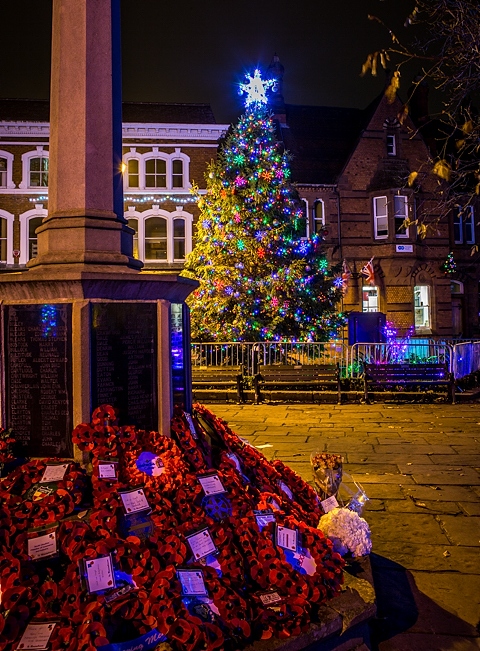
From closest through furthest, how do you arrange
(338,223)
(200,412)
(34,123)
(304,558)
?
(304,558), (200,412), (34,123), (338,223)

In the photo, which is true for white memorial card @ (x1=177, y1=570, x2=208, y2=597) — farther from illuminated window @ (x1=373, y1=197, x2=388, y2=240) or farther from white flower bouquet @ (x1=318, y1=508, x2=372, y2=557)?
illuminated window @ (x1=373, y1=197, x2=388, y2=240)

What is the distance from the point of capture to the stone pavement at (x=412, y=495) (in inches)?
146

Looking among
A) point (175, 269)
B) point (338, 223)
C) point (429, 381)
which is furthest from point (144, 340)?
point (338, 223)

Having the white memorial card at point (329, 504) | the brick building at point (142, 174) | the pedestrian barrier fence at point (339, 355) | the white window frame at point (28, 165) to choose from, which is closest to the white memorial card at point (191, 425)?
the white memorial card at point (329, 504)

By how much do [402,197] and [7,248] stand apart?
21866 millimetres

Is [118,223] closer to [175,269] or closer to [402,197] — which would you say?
[175,269]

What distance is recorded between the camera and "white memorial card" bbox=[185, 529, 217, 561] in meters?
3.46

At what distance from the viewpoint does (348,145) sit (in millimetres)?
32906

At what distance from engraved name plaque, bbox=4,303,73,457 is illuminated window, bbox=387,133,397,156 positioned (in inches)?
1180

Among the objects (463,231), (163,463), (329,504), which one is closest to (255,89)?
(463,231)

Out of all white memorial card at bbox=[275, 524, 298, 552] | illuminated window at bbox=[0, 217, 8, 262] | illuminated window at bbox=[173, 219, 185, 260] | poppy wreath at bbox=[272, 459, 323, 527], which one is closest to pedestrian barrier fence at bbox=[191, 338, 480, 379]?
poppy wreath at bbox=[272, 459, 323, 527]

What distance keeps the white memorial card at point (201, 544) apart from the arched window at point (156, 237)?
27274 mm

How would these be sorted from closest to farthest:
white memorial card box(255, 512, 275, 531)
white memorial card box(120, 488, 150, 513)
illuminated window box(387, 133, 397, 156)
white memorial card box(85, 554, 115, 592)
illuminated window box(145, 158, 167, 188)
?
white memorial card box(85, 554, 115, 592) < white memorial card box(120, 488, 150, 513) < white memorial card box(255, 512, 275, 531) < illuminated window box(145, 158, 167, 188) < illuminated window box(387, 133, 397, 156)

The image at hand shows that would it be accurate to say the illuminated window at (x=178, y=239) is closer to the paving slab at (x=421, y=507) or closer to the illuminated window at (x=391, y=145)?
the illuminated window at (x=391, y=145)
